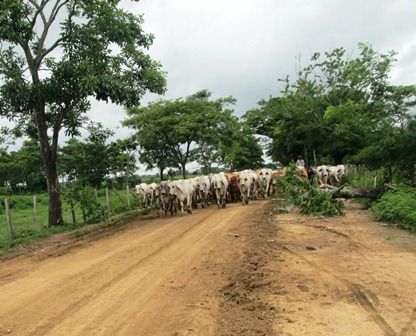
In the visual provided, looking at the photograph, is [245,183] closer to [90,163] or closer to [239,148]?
[239,148]

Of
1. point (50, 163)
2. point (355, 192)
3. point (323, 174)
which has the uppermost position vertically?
point (50, 163)

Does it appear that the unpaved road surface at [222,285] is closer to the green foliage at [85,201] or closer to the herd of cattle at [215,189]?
the green foliage at [85,201]

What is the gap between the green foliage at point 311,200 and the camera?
51.9ft

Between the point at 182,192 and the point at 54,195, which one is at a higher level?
the point at 54,195

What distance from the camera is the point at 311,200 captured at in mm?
15992

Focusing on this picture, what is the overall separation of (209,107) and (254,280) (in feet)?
87.4

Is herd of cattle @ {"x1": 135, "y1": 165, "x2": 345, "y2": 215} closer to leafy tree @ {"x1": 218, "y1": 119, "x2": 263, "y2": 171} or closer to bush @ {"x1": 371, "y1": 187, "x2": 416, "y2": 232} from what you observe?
bush @ {"x1": 371, "y1": 187, "x2": 416, "y2": 232}

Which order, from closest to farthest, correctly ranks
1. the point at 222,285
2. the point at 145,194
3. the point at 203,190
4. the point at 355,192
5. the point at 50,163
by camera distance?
1. the point at 222,285
2. the point at 355,192
3. the point at 50,163
4. the point at 203,190
5. the point at 145,194

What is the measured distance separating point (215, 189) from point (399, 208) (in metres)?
9.96

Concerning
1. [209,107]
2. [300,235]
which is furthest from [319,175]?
[300,235]

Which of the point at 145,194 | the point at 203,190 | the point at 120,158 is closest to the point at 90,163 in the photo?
the point at 120,158

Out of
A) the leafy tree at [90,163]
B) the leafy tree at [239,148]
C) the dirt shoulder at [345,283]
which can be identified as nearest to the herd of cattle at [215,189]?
the dirt shoulder at [345,283]

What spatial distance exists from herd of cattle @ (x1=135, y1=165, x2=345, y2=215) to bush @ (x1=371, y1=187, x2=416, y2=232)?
424 centimetres

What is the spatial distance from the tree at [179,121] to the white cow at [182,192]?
452 inches
